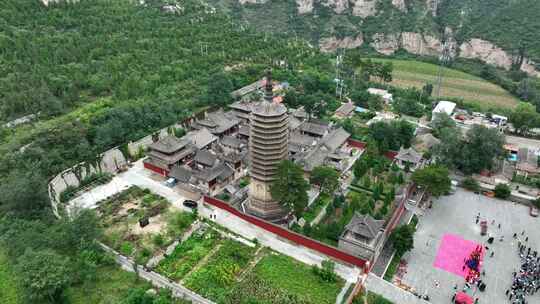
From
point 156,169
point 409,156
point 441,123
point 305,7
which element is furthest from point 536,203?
point 305,7

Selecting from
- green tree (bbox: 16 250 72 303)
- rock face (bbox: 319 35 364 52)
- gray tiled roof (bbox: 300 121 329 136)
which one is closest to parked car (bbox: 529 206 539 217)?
gray tiled roof (bbox: 300 121 329 136)

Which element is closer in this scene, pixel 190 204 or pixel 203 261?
pixel 203 261

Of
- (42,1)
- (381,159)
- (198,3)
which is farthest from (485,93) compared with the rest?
(42,1)

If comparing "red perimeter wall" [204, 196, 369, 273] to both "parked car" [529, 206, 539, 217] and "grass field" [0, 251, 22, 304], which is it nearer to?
"grass field" [0, 251, 22, 304]

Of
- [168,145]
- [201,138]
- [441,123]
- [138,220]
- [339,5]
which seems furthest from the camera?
[339,5]

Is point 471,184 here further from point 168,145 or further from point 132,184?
point 132,184

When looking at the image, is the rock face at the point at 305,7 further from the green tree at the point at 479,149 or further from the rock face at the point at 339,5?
the green tree at the point at 479,149

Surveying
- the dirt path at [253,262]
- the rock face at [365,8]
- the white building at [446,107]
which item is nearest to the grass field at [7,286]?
the dirt path at [253,262]
